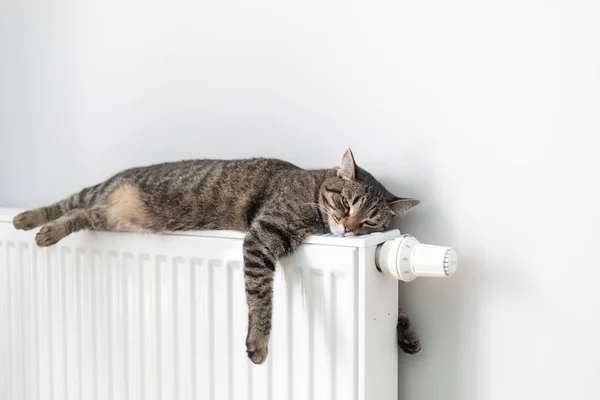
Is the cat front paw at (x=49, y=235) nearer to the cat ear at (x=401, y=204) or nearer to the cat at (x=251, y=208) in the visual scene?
the cat at (x=251, y=208)

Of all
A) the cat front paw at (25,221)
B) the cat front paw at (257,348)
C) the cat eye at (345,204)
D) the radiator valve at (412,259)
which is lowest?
the cat front paw at (257,348)

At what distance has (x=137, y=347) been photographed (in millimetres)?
1224

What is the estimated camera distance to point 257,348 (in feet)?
3.38

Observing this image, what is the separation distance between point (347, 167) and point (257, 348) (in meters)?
0.36

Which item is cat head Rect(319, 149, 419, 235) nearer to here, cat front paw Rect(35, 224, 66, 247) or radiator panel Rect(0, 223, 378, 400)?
radiator panel Rect(0, 223, 378, 400)

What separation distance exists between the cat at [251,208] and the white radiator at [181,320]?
37 millimetres

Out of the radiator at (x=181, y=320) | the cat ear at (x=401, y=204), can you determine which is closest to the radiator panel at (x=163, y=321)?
the radiator at (x=181, y=320)

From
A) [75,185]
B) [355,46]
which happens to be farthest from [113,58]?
[355,46]

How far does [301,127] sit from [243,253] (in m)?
0.32

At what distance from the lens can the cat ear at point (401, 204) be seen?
3.48 feet

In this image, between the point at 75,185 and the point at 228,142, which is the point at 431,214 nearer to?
the point at 228,142

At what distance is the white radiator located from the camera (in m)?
1.02

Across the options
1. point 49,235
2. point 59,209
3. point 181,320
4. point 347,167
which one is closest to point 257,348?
point 181,320

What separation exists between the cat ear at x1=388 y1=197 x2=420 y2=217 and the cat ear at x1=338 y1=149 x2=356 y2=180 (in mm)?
86
